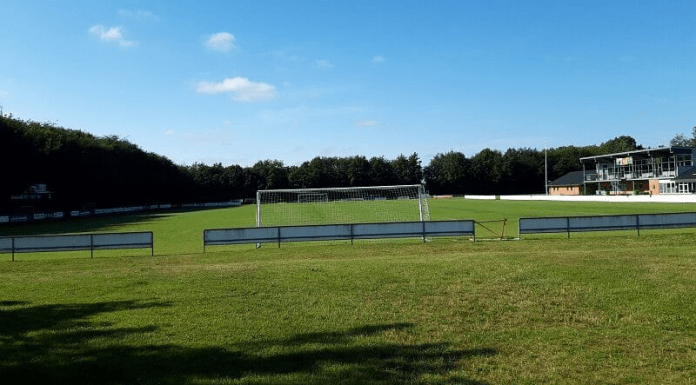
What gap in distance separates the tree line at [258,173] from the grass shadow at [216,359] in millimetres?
76458

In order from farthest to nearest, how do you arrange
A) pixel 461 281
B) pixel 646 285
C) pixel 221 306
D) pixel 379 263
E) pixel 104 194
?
pixel 104 194, pixel 379 263, pixel 461 281, pixel 646 285, pixel 221 306

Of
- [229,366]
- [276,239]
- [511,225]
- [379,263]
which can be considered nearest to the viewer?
[229,366]

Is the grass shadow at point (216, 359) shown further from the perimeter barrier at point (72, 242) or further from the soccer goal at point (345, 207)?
the soccer goal at point (345, 207)

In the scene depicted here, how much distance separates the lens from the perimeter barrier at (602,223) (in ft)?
72.9

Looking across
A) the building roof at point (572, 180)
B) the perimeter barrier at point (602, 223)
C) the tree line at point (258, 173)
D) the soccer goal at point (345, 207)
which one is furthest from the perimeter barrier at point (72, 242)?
the building roof at point (572, 180)

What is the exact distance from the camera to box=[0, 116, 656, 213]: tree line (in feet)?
264

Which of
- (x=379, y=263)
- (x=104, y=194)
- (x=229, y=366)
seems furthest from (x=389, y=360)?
(x=104, y=194)

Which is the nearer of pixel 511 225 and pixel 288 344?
pixel 288 344

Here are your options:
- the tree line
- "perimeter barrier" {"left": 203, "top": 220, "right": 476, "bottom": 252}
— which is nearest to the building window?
the tree line

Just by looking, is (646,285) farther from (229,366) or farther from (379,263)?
(229,366)

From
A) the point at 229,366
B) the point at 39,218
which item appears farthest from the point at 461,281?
the point at 39,218

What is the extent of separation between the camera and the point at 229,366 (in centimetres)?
612

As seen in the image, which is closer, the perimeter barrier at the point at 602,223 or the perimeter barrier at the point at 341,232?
the perimeter barrier at the point at 341,232

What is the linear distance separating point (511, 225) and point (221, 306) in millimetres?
24765
